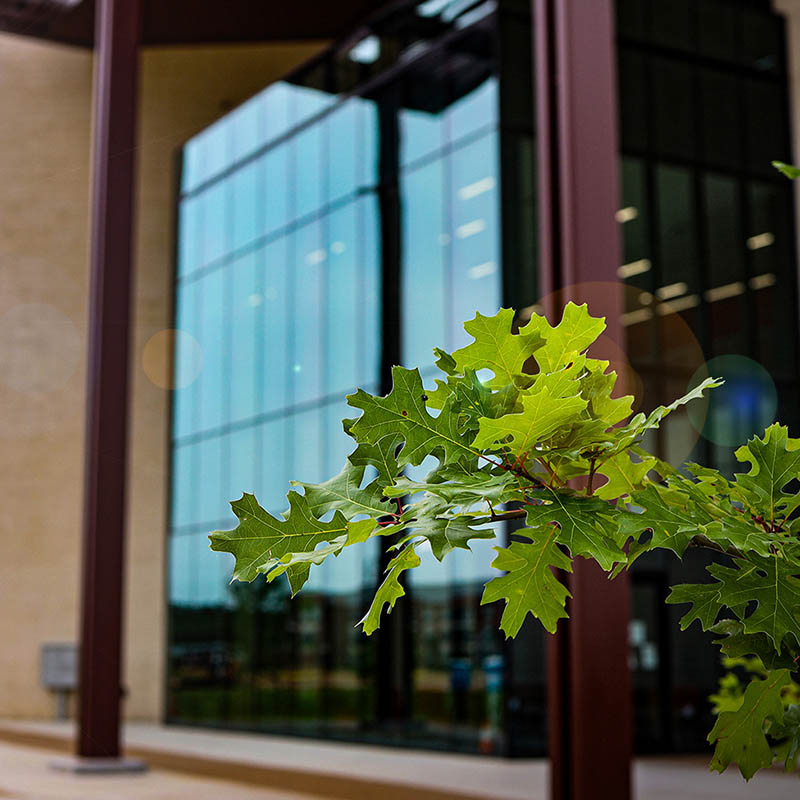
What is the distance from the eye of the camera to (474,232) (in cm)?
1316

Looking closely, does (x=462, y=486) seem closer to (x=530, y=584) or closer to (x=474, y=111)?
(x=530, y=584)

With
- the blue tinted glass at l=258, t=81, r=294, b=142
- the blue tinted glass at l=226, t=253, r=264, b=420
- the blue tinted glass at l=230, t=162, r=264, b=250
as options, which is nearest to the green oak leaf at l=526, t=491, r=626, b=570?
the blue tinted glass at l=226, t=253, r=264, b=420

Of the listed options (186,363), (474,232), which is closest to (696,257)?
(474,232)

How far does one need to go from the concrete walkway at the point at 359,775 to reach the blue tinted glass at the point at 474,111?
6.44m

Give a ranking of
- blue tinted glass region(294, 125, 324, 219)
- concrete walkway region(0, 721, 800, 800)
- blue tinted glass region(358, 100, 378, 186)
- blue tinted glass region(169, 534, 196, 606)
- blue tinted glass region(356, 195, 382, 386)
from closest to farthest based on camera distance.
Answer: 1. concrete walkway region(0, 721, 800, 800)
2. blue tinted glass region(356, 195, 382, 386)
3. blue tinted glass region(358, 100, 378, 186)
4. blue tinted glass region(294, 125, 324, 219)
5. blue tinted glass region(169, 534, 196, 606)

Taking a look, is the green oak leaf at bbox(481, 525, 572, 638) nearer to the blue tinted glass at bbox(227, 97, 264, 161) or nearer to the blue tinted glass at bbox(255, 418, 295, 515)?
the blue tinted glass at bbox(255, 418, 295, 515)

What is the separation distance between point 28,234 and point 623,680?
17828 millimetres

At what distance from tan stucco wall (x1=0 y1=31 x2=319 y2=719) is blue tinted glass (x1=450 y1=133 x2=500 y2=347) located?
6884 millimetres

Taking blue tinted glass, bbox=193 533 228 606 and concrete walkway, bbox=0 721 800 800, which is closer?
concrete walkway, bbox=0 721 800 800

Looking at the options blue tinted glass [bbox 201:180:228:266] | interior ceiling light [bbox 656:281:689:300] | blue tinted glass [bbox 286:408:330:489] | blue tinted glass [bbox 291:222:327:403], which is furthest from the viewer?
blue tinted glass [bbox 201:180:228:266]

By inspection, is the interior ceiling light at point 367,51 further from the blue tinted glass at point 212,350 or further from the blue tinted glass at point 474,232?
the blue tinted glass at point 212,350

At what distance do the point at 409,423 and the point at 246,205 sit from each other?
17.6m

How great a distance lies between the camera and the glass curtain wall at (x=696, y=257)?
12.9m

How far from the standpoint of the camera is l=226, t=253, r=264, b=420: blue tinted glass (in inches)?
693
